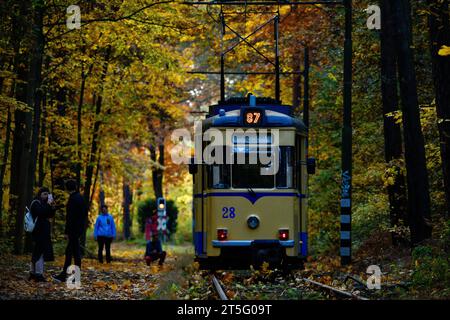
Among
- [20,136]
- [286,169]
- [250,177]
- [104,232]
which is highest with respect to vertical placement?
[20,136]

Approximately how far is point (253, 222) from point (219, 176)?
3.47 ft

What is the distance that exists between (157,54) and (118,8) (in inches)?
86.9

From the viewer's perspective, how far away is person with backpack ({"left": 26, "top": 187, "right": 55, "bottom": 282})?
630 inches

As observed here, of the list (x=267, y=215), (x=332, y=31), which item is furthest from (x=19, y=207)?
(x=332, y=31)

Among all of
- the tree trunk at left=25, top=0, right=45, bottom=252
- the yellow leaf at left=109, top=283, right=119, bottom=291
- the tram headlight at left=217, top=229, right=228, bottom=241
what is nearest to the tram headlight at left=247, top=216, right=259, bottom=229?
the tram headlight at left=217, top=229, right=228, bottom=241

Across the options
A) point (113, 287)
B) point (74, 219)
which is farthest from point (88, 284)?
point (74, 219)

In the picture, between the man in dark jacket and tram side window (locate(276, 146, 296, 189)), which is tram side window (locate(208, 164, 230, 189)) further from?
the man in dark jacket

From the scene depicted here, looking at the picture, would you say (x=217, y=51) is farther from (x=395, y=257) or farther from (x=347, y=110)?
(x=395, y=257)

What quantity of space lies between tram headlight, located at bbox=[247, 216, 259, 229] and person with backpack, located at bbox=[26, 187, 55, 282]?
3.58 metres

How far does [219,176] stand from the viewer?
55.3 feet

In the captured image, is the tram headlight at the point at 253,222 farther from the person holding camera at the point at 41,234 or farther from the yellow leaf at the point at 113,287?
the person holding camera at the point at 41,234

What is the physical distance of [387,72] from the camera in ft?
70.2

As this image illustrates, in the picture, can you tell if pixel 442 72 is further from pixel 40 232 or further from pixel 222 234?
pixel 40 232
